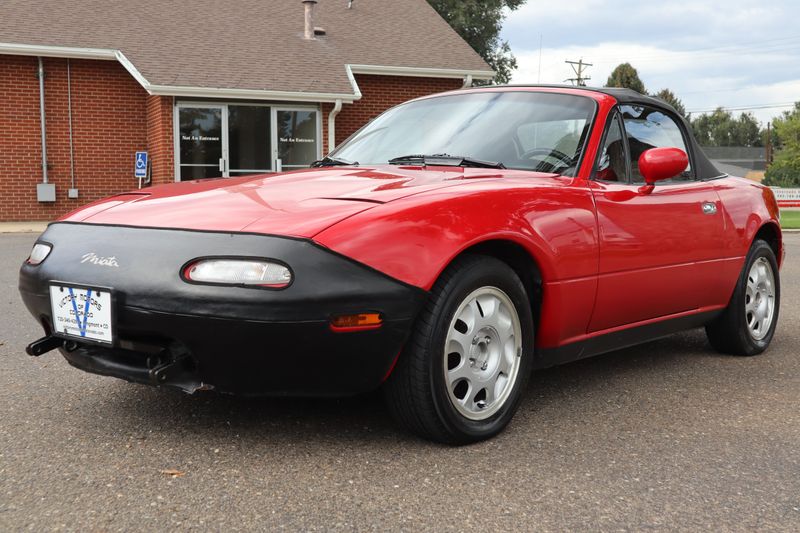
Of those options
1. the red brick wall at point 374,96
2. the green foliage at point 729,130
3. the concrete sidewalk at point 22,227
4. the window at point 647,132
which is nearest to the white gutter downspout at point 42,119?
the concrete sidewalk at point 22,227

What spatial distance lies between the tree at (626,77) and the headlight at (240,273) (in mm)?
69210

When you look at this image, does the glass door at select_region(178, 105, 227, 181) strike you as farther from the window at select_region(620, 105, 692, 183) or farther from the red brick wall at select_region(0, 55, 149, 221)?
the window at select_region(620, 105, 692, 183)

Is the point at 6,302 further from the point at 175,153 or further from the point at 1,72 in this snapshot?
the point at 1,72

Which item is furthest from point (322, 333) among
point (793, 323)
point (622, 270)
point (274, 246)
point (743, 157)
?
point (743, 157)

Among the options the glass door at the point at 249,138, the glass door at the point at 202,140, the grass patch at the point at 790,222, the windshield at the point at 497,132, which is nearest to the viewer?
the windshield at the point at 497,132

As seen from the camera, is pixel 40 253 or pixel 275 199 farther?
pixel 40 253

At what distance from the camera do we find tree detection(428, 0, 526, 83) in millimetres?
31547

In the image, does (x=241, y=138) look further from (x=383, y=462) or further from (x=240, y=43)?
(x=383, y=462)

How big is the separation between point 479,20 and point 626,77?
40353 mm

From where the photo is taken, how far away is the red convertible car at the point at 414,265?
9.20 feet

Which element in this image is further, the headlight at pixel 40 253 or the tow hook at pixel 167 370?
the headlight at pixel 40 253

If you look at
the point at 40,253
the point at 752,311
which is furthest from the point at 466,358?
the point at 752,311

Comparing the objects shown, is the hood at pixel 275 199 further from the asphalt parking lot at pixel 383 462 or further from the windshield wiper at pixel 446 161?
the asphalt parking lot at pixel 383 462

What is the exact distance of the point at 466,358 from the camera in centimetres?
317
